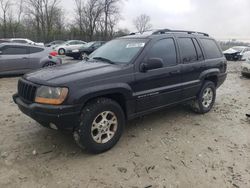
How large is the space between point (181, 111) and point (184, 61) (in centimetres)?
140

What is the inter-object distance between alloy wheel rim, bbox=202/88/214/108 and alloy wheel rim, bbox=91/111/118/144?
8.53ft

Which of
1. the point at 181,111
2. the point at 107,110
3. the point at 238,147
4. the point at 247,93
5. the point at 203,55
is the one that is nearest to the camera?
the point at 107,110

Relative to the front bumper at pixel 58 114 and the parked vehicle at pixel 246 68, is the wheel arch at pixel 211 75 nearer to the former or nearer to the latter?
the front bumper at pixel 58 114

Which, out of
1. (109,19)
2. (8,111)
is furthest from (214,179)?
(109,19)

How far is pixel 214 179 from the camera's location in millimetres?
2885

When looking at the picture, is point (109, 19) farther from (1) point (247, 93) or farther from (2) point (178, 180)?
(2) point (178, 180)

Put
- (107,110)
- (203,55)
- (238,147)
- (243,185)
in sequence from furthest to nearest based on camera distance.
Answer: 1. (203,55)
2. (238,147)
3. (107,110)
4. (243,185)

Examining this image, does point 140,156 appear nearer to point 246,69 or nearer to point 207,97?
point 207,97

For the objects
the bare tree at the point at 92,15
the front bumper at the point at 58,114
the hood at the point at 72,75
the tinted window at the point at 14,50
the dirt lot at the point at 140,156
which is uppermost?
the bare tree at the point at 92,15

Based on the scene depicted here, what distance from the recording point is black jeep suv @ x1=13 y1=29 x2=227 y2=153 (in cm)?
304

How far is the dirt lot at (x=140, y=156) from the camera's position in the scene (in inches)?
112

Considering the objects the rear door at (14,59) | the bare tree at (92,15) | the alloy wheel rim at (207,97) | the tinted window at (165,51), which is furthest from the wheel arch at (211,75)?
the bare tree at (92,15)

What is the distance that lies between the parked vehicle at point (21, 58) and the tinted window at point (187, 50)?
657cm

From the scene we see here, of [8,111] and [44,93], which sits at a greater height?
[44,93]
